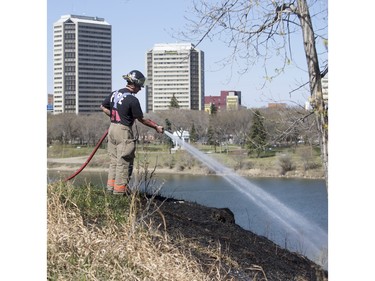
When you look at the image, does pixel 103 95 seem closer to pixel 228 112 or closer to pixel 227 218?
pixel 228 112

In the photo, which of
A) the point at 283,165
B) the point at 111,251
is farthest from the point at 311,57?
the point at 283,165

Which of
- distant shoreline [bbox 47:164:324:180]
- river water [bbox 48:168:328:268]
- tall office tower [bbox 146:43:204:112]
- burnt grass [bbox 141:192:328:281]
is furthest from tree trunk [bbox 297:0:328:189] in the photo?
distant shoreline [bbox 47:164:324:180]

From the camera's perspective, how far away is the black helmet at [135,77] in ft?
18.8

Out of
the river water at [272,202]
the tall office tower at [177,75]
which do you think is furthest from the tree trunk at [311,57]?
the river water at [272,202]

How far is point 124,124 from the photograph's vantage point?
6020 millimetres

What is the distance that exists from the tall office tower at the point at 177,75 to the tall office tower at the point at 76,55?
41 cm

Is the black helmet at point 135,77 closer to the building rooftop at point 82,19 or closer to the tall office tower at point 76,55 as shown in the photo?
the tall office tower at point 76,55

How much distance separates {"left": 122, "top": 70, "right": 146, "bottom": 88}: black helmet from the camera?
574 cm

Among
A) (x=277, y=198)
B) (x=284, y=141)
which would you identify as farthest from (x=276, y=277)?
(x=277, y=198)

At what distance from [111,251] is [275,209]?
12.2 ft

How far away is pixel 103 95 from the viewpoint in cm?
568

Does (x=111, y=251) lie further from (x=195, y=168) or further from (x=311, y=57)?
(x=195, y=168)
